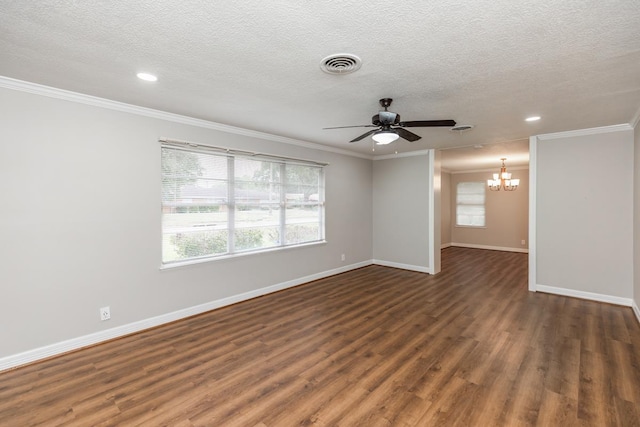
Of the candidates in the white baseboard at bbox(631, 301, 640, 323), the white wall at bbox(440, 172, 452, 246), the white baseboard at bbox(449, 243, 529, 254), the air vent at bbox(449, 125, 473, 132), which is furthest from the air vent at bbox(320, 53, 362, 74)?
the white baseboard at bbox(449, 243, 529, 254)

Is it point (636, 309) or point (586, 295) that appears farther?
point (586, 295)

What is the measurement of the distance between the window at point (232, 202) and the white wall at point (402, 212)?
5.90 feet

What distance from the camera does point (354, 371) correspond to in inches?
104

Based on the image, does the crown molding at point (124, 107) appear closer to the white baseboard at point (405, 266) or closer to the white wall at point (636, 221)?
the white baseboard at point (405, 266)

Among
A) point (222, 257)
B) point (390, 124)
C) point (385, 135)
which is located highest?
point (390, 124)

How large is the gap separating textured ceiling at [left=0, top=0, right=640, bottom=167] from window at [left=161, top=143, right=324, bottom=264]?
0.76m

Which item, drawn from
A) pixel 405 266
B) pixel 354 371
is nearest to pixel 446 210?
pixel 405 266

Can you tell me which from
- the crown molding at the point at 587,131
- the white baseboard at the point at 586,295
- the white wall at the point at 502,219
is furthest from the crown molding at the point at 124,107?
the white wall at the point at 502,219

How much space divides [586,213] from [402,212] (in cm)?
295

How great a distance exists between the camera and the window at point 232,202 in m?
3.79

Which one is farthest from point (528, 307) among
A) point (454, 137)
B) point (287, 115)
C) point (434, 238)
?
point (287, 115)

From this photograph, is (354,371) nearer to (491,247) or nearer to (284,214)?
(284,214)

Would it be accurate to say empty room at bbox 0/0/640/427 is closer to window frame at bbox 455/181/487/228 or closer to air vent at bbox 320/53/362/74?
air vent at bbox 320/53/362/74

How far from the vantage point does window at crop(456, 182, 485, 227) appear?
9.60m
